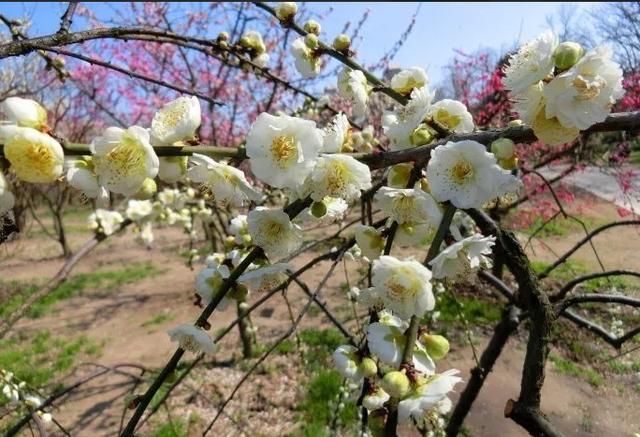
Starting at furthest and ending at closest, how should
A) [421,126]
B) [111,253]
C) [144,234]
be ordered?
[111,253] → [144,234] → [421,126]

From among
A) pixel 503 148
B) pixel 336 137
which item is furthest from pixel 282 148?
pixel 503 148

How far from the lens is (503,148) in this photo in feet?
2.60

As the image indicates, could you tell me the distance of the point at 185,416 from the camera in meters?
3.77

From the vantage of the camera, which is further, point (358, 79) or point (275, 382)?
point (275, 382)

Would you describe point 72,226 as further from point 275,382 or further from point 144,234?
point 275,382

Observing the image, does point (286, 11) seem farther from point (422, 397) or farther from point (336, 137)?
point (422, 397)

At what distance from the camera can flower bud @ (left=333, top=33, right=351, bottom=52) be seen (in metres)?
1.25

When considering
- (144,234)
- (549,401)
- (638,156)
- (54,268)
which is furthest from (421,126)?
(54,268)

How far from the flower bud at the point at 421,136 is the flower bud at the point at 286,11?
0.70 metres

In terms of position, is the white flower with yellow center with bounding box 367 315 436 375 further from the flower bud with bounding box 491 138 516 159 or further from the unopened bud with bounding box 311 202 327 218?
the flower bud with bounding box 491 138 516 159

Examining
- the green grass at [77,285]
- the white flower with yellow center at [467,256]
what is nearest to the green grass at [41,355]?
the green grass at [77,285]

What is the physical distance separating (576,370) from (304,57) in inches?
118

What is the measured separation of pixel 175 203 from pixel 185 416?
1.77 metres

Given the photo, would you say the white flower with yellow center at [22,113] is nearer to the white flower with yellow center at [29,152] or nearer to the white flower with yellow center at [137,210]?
the white flower with yellow center at [29,152]
